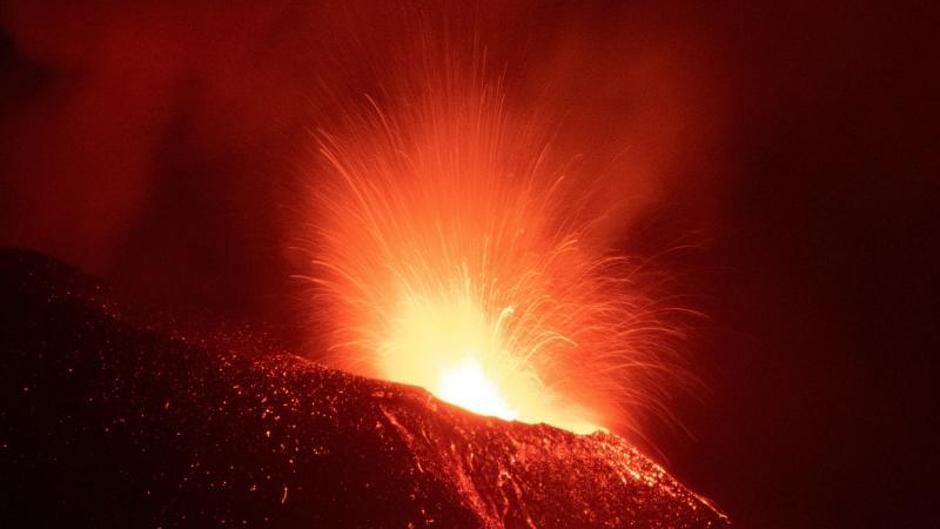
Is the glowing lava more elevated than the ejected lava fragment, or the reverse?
the glowing lava

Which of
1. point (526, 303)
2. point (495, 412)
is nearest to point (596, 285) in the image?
point (526, 303)

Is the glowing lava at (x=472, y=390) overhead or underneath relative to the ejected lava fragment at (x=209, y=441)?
overhead

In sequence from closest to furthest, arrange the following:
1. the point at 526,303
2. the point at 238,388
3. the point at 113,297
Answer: the point at 238,388 < the point at 113,297 < the point at 526,303

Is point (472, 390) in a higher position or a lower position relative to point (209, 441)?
higher

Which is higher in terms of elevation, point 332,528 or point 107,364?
point 107,364

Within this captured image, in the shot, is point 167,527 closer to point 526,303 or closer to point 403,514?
point 403,514

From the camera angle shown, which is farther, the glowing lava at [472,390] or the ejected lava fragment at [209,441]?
the glowing lava at [472,390]

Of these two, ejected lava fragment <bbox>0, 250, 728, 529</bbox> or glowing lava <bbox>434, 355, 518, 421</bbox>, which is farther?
glowing lava <bbox>434, 355, 518, 421</bbox>

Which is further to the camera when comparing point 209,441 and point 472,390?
point 472,390
